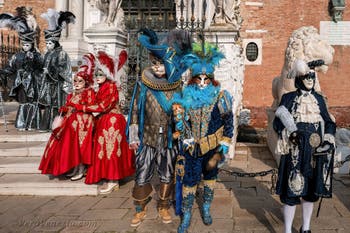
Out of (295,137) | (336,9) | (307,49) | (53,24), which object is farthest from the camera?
(336,9)

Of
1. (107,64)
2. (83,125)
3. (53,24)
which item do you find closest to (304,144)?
(107,64)

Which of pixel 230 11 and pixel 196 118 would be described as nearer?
pixel 196 118

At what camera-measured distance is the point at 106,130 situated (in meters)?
5.43

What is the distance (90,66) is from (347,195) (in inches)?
172

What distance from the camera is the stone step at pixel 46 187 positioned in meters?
5.54

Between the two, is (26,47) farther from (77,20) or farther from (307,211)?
(307,211)

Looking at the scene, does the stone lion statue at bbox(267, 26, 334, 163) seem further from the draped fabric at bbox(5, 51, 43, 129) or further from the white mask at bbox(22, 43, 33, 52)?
the white mask at bbox(22, 43, 33, 52)

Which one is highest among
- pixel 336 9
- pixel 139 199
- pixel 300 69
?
pixel 336 9

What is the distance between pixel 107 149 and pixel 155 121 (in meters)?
1.36

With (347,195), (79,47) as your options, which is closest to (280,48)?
(79,47)

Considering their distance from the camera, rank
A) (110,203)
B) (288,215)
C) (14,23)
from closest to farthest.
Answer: (288,215), (110,203), (14,23)

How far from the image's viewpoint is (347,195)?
18.0 ft

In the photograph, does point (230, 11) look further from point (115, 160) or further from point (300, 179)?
point (300, 179)

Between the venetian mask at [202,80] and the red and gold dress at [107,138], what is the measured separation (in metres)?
1.91
